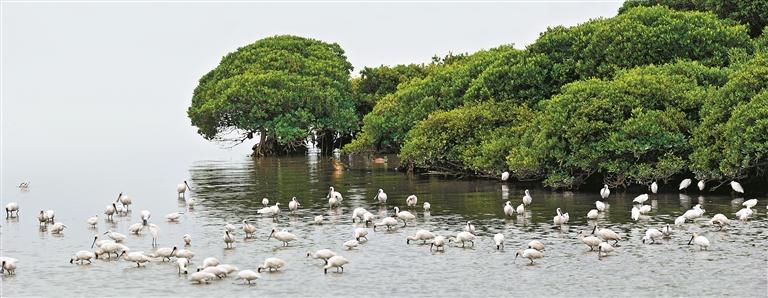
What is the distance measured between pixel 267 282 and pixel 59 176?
44343 mm

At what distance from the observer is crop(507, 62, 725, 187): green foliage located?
46.3 metres

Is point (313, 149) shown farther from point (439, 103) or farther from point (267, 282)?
point (267, 282)

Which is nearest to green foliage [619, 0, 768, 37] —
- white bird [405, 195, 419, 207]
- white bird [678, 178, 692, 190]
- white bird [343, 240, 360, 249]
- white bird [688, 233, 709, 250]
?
white bird [678, 178, 692, 190]

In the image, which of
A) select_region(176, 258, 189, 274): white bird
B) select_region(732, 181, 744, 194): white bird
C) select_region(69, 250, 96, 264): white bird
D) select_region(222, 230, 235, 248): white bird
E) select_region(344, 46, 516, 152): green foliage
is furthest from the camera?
select_region(344, 46, 516, 152): green foliage

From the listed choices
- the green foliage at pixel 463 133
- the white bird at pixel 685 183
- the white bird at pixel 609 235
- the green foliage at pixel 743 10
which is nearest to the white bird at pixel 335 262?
the white bird at pixel 609 235

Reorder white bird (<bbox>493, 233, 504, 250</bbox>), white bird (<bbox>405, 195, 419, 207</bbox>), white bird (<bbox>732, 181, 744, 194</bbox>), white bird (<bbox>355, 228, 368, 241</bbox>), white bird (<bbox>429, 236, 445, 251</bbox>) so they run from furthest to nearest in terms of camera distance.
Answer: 1. white bird (<bbox>405, 195, 419, 207</bbox>)
2. white bird (<bbox>732, 181, 744, 194</bbox>)
3. white bird (<bbox>355, 228, 368, 241</bbox>)
4. white bird (<bbox>493, 233, 504, 250</bbox>)
5. white bird (<bbox>429, 236, 445, 251</bbox>)

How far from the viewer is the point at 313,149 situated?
340ft

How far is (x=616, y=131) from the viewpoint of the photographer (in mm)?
47219

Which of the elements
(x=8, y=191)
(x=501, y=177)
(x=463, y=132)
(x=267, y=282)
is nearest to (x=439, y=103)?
(x=463, y=132)

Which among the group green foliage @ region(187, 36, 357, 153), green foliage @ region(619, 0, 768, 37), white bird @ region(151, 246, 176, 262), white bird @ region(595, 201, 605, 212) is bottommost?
white bird @ region(151, 246, 176, 262)

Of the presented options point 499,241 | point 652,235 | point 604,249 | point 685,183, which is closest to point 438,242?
point 499,241

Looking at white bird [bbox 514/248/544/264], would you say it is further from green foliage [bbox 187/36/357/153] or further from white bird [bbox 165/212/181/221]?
green foliage [bbox 187/36/357/153]

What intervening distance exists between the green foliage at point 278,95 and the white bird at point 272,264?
53377mm

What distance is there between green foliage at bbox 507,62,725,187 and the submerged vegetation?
6 centimetres
